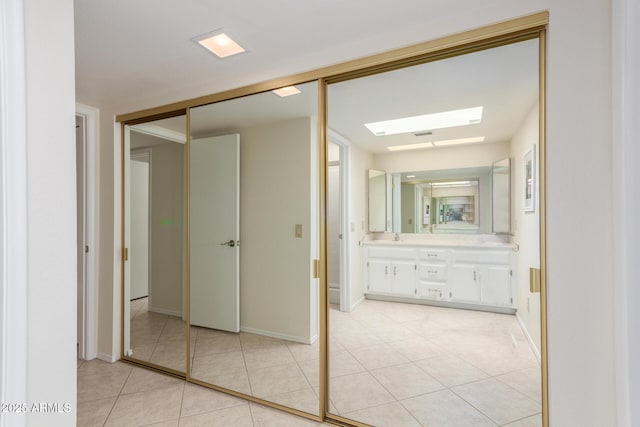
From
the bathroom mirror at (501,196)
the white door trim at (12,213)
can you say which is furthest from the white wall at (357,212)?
the white door trim at (12,213)

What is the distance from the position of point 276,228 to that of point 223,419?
126cm

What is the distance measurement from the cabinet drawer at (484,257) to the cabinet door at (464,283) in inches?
1.6

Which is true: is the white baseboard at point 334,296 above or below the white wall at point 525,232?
below

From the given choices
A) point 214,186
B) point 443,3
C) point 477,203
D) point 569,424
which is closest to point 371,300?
point 477,203

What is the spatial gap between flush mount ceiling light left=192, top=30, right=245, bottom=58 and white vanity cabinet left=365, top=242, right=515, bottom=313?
153 centimetres

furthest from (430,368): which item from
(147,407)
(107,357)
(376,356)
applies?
(107,357)

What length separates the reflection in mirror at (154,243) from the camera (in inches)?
108

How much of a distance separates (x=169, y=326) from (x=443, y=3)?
3112mm

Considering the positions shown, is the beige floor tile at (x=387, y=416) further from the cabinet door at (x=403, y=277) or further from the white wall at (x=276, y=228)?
the cabinet door at (x=403, y=277)

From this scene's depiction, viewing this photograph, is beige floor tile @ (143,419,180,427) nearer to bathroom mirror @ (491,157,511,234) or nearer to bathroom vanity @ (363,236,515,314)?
bathroom vanity @ (363,236,515,314)

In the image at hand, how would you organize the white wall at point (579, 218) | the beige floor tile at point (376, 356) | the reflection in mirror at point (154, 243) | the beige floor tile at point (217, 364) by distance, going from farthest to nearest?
the reflection in mirror at point (154, 243), the beige floor tile at point (217, 364), the beige floor tile at point (376, 356), the white wall at point (579, 218)

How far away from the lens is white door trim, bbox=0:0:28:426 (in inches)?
41.8

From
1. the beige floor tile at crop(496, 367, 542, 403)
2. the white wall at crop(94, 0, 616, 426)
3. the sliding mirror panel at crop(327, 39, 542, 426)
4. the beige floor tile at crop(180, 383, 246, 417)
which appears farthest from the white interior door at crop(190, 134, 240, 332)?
the white wall at crop(94, 0, 616, 426)

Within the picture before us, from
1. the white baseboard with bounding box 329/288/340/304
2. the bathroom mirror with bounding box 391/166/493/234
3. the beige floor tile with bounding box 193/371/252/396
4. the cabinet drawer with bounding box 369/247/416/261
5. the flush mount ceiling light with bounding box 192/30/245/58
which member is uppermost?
the flush mount ceiling light with bounding box 192/30/245/58
